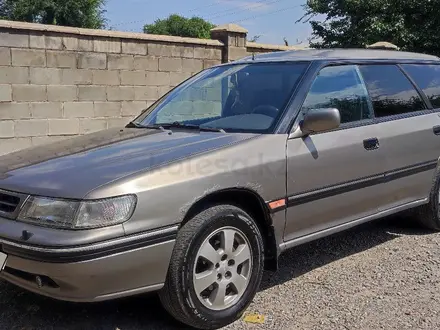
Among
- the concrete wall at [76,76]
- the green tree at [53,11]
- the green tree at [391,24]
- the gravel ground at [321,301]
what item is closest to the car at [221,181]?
the gravel ground at [321,301]

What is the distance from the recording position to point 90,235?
9.14ft

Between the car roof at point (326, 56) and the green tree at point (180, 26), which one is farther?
the green tree at point (180, 26)

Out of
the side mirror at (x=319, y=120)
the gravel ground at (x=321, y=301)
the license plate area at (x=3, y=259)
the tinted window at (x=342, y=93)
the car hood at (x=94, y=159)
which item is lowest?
the gravel ground at (x=321, y=301)

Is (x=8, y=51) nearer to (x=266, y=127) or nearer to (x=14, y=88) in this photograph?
(x=14, y=88)

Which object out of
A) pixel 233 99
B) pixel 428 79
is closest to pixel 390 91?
pixel 428 79

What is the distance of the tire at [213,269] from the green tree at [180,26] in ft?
194

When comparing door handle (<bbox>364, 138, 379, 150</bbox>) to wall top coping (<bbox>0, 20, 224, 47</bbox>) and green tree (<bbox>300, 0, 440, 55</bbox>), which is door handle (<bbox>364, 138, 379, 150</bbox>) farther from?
green tree (<bbox>300, 0, 440, 55</bbox>)

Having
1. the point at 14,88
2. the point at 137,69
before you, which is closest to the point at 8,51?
the point at 14,88

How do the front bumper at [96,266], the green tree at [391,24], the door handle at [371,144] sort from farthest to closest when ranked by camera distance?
the green tree at [391,24] < the door handle at [371,144] < the front bumper at [96,266]

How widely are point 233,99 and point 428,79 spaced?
2.23 meters

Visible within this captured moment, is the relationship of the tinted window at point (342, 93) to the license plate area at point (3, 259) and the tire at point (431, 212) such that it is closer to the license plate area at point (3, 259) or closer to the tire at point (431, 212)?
the tire at point (431, 212)

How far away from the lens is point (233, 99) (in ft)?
13.9

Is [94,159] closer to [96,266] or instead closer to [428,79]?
[96,266]

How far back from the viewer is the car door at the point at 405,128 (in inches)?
176
